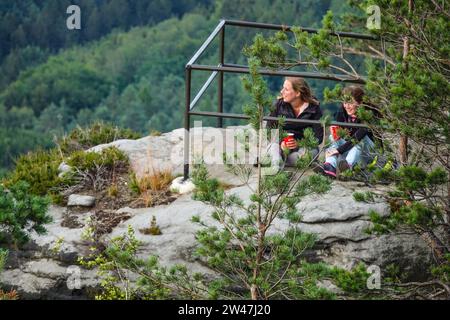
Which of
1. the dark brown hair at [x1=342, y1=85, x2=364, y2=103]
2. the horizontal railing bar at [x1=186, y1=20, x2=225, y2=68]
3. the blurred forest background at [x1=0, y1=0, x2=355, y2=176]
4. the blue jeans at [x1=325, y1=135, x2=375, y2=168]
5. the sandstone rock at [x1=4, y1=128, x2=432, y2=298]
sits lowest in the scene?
the blurred forest background at [x1=0, y1=0, x2=355, y2=176]

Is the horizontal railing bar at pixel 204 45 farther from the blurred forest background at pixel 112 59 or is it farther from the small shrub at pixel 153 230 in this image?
the blurred forest background at pixel 112 59

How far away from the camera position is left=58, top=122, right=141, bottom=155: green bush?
36.3 ft

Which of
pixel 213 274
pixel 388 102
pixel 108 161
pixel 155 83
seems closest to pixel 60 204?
pixel 108 161

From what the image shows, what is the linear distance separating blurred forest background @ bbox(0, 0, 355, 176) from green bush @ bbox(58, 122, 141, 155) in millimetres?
51745

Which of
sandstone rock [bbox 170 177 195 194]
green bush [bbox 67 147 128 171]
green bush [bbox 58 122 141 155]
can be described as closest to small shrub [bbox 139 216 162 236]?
sandstone rock [bbox 170 177 195 194]

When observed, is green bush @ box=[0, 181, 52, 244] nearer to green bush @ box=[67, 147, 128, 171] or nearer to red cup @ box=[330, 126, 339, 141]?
green bush @ box=[67, 147, 128, 171]

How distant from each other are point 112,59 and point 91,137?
77.2 m

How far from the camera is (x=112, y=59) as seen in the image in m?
87.7

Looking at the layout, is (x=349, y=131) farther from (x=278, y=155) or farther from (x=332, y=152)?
(x=278, y=155)

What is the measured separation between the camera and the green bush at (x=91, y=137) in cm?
1107

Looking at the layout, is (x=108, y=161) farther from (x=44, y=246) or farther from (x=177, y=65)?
(x=177, y=65)

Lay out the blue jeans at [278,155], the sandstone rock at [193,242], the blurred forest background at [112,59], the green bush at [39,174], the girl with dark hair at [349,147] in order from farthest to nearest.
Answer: the blurred forest background at [112,59], the green bush at [39,174], the girl with dark hair at [349,147], the sandstone rock at [193,242], the blue jeans at [278,155]

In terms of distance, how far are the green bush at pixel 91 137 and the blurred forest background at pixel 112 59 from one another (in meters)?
51.7

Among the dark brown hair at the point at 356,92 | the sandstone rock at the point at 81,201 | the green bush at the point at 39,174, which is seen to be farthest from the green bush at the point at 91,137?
the dark brown hair at the point at 356,92
